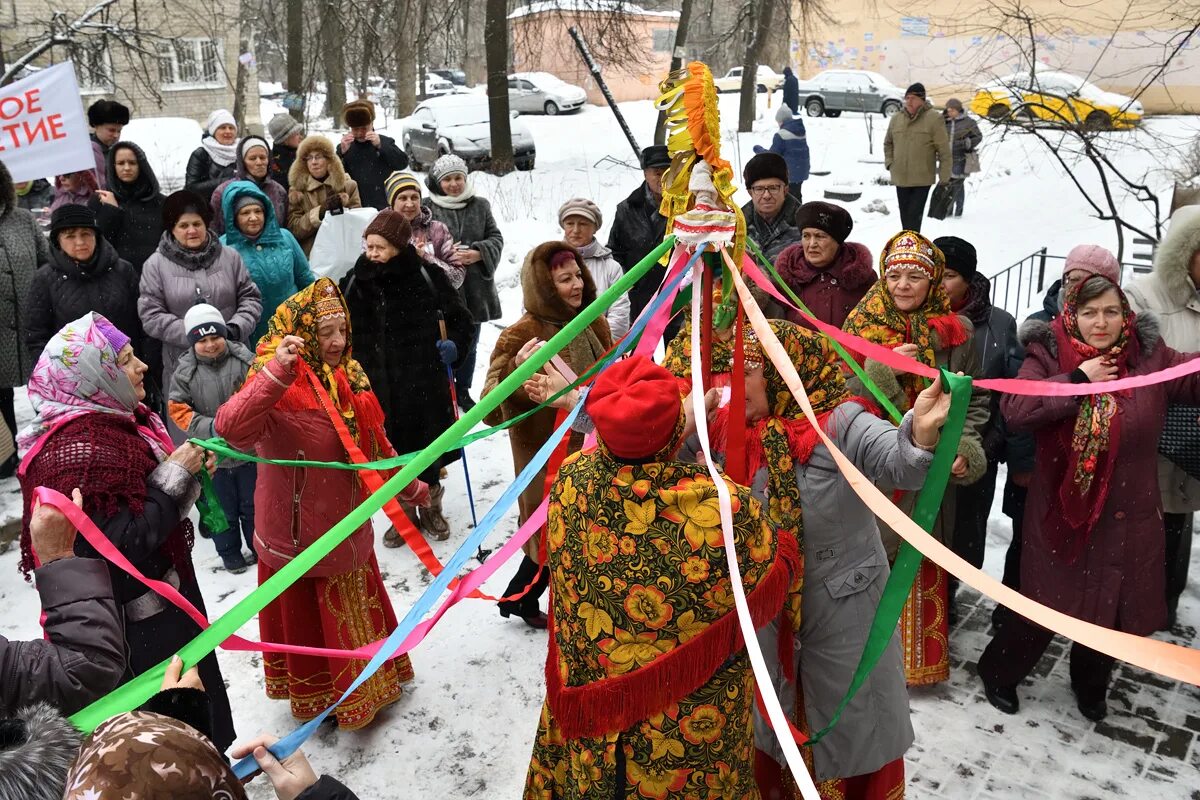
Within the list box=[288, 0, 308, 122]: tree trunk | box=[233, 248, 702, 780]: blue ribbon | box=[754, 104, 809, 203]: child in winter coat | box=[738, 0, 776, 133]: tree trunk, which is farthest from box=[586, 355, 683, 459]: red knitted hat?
box=[738, 0, 776, 133]: tree trunk

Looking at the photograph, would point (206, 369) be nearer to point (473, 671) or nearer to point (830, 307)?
point (473, 671)

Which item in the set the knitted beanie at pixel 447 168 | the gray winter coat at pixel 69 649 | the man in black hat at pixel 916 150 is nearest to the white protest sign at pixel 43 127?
the knitted beanie at pixel 447 168

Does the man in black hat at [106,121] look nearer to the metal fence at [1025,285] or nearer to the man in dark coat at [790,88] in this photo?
the metal fence at [1025,285]

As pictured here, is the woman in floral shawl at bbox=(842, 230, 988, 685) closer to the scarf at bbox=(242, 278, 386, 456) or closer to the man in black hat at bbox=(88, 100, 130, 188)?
the scarf at bbox=(242, 278, 386, 456)

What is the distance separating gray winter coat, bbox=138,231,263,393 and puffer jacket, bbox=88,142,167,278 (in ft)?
4.20

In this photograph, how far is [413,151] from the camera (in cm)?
1884

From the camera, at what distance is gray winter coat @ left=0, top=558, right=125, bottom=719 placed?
221 centimetres

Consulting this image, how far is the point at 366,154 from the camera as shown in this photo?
873cm

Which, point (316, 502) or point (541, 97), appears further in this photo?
point (541, 97)

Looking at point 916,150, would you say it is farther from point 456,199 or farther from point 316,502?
point 316,502

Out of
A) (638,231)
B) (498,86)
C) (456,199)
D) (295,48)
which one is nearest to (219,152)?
(456,199)

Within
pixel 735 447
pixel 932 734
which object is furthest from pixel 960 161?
pixel 735 447

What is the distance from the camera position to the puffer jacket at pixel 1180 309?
170 inches

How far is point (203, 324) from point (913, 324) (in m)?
3.43
